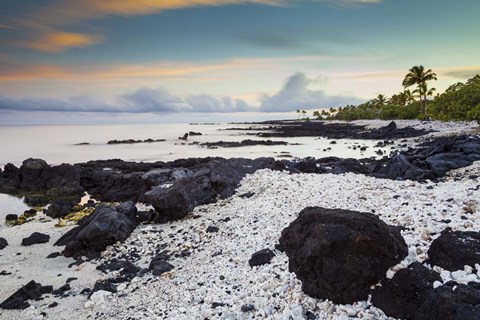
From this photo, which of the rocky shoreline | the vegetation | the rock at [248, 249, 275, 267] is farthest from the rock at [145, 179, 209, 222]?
the vegetation

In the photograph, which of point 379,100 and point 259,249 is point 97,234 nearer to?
point 259,249

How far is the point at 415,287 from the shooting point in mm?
7020

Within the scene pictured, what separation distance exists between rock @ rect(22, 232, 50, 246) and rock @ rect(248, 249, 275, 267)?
1094 centimetres

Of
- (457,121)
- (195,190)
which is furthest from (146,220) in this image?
(457,121)

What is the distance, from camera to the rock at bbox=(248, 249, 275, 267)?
10.5 m

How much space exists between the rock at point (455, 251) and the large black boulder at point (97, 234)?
38.9 ft

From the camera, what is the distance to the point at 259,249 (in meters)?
11.8

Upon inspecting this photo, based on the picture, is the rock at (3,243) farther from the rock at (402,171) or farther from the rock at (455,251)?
the rock at (402,171)

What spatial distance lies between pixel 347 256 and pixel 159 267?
681cm

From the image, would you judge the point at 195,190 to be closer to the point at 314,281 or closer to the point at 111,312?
the point at 111,312

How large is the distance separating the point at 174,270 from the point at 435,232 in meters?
7.83

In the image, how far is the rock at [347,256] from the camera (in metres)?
7.52

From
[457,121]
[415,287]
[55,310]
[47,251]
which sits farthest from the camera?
[457,121]

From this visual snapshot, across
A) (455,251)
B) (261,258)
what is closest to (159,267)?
(261,258)
